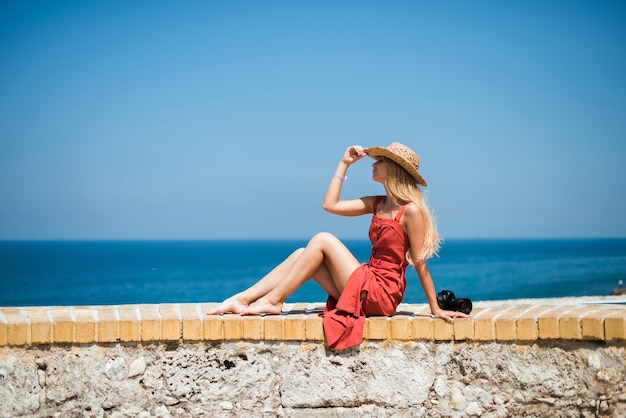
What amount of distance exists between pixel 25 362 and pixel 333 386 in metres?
2.01

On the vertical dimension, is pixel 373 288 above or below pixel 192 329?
above

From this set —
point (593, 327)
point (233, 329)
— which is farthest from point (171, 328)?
point (593, 327)

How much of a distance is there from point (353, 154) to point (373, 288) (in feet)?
3.62

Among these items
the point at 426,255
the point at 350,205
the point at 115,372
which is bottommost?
the point at 115,372

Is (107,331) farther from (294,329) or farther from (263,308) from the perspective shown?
(294,329)

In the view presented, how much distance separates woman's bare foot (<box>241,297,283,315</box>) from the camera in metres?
4.67

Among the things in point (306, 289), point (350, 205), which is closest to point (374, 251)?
point (350, 205)

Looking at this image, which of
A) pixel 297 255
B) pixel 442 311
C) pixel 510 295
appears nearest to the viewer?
pixel 442 311

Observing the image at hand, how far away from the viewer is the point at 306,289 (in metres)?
49.1

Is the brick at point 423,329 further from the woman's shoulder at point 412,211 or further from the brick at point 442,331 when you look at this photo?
the woman's shoulder at point 412,211

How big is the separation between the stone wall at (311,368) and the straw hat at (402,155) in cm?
116

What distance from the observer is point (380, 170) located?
503 centimetres

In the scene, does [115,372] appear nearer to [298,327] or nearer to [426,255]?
[298,327]

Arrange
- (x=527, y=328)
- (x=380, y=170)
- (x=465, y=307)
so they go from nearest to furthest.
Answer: (x=527, y=328)
(x=465, y=307)
(x=380, y=170)
